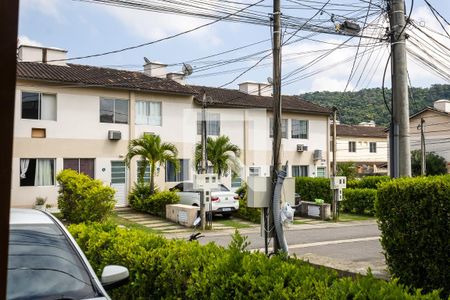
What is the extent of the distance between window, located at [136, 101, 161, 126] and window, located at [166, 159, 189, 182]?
2.51 m

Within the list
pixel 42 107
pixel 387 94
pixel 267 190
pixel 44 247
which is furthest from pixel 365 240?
pixel 42 107

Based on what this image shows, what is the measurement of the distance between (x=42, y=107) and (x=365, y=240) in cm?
1571

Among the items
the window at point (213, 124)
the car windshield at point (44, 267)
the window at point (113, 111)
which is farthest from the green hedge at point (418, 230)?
the window at point (213, 124)

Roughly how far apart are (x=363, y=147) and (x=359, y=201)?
25.0 m

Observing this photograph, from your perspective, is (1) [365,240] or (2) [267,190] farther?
(1) [365,240]

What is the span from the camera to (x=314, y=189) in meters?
24.6

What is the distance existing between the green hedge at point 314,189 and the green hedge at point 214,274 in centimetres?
1853

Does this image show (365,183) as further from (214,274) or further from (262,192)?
(214,274)

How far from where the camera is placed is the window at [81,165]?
2220 centimetres

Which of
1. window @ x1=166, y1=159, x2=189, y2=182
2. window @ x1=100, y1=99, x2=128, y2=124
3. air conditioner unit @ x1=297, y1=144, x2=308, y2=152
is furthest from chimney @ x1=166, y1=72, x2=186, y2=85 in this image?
air conditioner unit @ x1=297, y1=144, x2=308, y2=152

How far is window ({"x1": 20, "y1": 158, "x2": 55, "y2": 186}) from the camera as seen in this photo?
20797mm

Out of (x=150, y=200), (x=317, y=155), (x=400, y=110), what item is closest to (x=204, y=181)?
(x=150, y=200)

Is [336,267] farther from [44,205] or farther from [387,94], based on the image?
[44,205]

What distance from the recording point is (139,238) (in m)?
6.08
